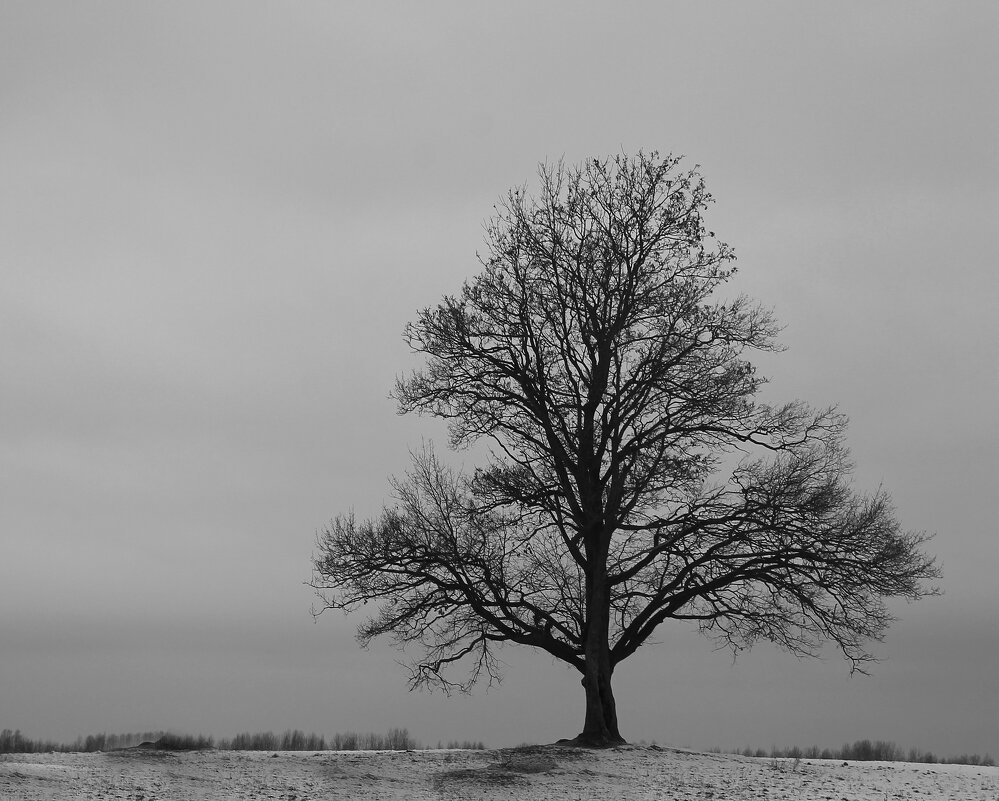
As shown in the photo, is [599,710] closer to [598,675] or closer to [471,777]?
[598,675]

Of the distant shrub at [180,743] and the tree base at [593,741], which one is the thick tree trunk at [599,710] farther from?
the distant shrub at [180,743]

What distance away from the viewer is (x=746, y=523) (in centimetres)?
2559

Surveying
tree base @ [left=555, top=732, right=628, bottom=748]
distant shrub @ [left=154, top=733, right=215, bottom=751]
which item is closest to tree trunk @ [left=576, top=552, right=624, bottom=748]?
tree base @ [left=555, top=732, right=628, bottom=748]

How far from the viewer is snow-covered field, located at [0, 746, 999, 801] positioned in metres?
18.1

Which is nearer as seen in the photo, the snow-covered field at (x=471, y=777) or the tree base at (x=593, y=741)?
the snow-covered field at (x=471, y=777)

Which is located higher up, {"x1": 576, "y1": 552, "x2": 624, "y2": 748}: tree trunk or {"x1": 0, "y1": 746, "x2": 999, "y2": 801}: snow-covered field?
{"x1": 576, "y1": 552, "x2": 624, "y2": 748}: tree trunk

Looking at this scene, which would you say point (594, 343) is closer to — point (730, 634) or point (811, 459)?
point (811, 459)

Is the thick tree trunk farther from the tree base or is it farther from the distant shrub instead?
the distant shrub

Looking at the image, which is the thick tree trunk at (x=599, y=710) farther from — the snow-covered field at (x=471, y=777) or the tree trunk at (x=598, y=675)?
the snow-covered field at (x=471, y=777)

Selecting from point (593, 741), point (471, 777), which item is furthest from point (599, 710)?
point (471, 777)

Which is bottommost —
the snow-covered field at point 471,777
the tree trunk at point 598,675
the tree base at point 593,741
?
the snow-covered field at point 471,777

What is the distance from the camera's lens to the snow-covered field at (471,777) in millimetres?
18062

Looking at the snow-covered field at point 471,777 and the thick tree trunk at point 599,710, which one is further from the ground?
the thick tree trunk at point 599,710

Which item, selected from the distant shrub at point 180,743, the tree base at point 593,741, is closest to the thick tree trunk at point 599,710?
the tree base at point 593,741
